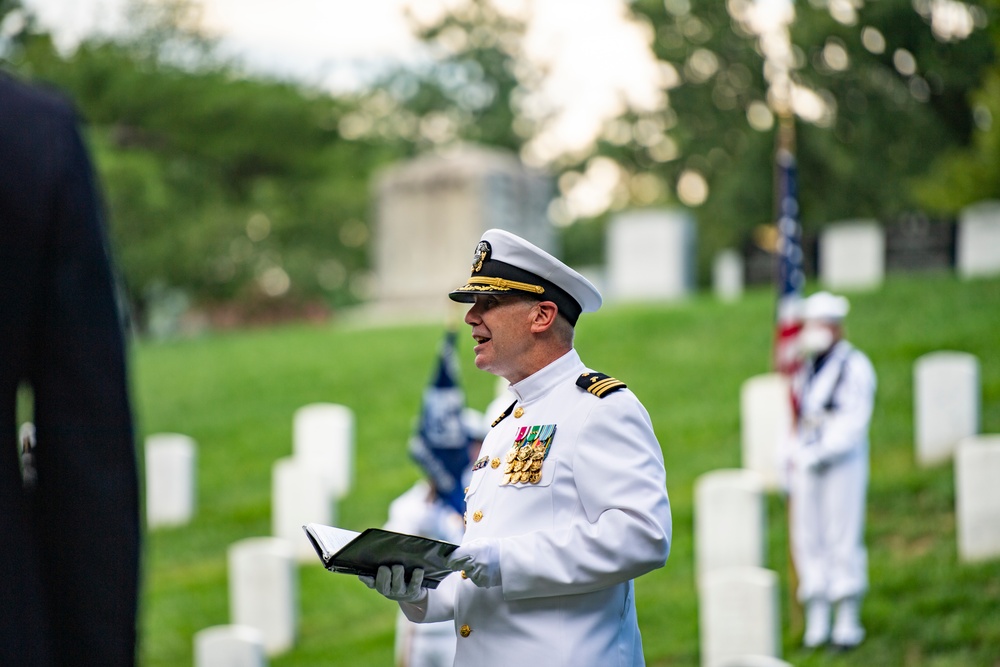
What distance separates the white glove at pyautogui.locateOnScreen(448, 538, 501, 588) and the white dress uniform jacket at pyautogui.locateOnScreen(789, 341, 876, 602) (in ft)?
17.9

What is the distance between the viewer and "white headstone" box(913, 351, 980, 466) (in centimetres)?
1000

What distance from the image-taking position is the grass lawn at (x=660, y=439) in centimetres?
830

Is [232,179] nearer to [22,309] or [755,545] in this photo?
[755,545]

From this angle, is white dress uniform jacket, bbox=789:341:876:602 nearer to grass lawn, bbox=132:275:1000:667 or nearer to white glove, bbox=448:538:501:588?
grass lawn, bbox=132:275:1000:667

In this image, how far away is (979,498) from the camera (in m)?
Answer: 8.48

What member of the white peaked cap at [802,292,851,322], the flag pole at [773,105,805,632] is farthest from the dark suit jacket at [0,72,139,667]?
the flag pole at [773,105,805,632]

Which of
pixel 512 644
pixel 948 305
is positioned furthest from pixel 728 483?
pixel 948 305

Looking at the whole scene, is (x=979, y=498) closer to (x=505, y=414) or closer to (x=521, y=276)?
(x=505, y=414)

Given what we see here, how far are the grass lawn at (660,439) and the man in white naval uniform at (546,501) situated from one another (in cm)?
141

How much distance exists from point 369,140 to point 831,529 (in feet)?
111

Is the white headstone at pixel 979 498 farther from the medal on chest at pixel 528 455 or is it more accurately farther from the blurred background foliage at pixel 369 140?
the blurred background foliage at pixel 369 140

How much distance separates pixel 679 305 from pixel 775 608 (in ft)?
40.4

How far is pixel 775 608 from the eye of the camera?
7203 mm

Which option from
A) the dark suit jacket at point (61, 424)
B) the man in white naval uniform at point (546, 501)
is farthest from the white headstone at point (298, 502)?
the dark suit jacket at point (61, 424)
